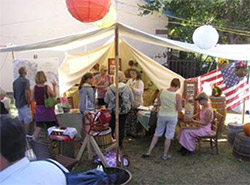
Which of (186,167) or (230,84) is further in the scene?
(230,84)

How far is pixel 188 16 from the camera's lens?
8953 millimetres

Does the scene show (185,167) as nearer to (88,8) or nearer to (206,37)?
(206,37)

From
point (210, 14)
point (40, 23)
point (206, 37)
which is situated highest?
point (210, 14)

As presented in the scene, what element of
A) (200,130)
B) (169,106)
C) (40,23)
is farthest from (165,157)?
(40,23)

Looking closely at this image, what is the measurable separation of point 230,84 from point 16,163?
20.7ft

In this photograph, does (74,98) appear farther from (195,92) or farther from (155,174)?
(155,174)

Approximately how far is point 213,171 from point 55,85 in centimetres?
370

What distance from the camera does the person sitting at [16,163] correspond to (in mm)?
1222

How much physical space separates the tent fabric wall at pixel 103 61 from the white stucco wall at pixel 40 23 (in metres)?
3.10

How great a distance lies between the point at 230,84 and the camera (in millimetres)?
6633

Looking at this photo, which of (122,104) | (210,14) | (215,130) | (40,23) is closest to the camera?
(122,104)

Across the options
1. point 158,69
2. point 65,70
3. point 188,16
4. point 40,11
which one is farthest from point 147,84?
point 40,11

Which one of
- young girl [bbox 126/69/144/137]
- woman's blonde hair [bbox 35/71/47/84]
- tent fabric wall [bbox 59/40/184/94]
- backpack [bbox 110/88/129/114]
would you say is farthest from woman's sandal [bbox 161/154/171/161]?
woman's blonde hair [bbox 35/71/47/84]

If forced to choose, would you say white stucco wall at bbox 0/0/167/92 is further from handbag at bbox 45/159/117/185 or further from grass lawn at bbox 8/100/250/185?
handbag at bbox 45/159/117/185
